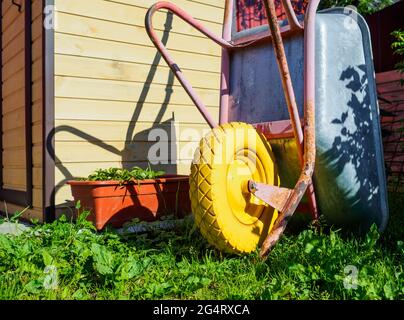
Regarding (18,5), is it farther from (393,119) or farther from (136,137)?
(393,119)

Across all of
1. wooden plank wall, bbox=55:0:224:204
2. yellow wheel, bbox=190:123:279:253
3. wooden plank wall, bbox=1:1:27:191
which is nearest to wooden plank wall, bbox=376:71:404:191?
wooden plank wall, bbox=55:0:224:204

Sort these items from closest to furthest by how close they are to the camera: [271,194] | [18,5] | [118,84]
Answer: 1. [271,194]
2. [118,84]
3. [18,5]

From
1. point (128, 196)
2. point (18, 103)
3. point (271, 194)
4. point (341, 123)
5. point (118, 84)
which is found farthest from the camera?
point (18, 103)

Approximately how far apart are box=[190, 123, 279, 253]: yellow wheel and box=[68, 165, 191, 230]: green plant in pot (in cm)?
77

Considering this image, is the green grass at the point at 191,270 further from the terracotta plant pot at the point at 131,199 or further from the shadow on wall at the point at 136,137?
the shadow on wall at the point at 136,137

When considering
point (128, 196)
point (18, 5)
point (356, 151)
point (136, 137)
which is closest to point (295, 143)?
point (356, 151)

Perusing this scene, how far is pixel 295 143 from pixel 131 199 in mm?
1067

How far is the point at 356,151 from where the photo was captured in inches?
84.4

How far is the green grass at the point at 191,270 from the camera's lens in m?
1.51

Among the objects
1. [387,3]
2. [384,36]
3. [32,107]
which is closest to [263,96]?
[32,107]

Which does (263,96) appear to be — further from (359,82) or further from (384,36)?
(384,36)

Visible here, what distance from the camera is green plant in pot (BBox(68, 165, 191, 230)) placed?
2.43 metres

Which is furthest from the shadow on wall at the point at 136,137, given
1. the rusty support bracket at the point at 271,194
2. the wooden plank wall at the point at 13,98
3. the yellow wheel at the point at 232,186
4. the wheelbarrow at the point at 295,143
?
the rusty support bracket at the point at 271,194

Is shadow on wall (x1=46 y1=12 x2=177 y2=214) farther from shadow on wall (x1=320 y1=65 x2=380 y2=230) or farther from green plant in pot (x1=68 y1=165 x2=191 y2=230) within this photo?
shadow on wall (x1=320 y1=65 x2=380 y2=230)
